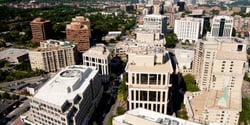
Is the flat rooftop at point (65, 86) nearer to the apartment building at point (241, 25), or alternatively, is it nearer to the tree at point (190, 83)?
the tree at point (190, 83)

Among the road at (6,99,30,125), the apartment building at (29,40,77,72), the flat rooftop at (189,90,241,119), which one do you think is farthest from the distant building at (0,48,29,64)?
the flat rooftop at (189,90,241,119)

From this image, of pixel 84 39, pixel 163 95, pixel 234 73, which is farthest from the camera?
pixel 84 39

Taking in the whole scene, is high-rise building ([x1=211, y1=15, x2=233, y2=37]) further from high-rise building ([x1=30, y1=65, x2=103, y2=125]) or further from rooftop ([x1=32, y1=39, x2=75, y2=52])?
high-rise building ([x1=30, y1=65, x2=103, y2=125])

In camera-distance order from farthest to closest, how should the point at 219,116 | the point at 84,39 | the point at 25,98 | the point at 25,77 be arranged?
the point at 84,39, the point at 25,77, the point at 25,98, the point at 219,116

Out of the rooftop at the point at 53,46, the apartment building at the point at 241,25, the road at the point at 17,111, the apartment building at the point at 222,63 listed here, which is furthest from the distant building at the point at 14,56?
the apartment building at the point at 241,25

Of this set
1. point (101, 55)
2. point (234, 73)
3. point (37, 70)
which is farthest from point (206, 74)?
point (37, 70)

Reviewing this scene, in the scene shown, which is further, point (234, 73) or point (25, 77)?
point (25, 77)

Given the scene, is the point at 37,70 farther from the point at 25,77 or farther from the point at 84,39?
the point at 84,39
